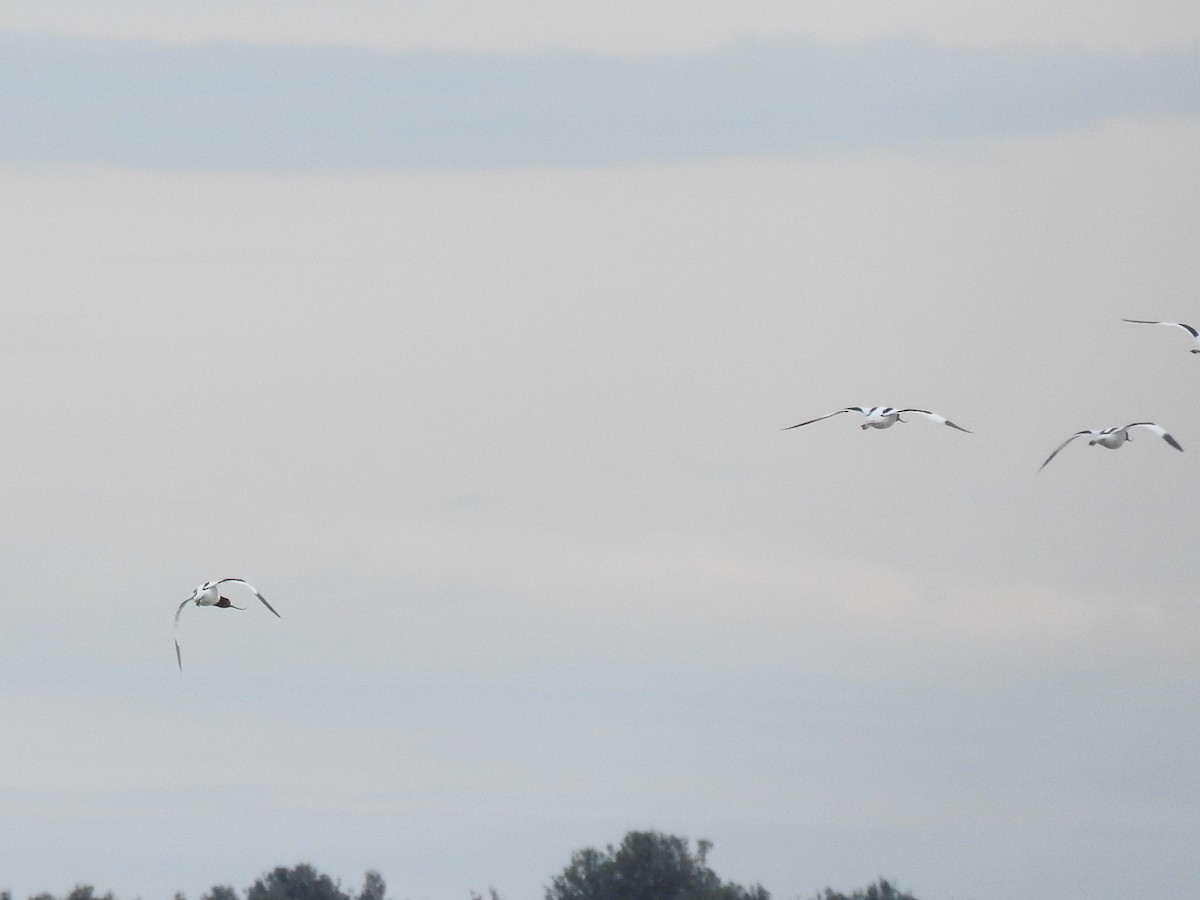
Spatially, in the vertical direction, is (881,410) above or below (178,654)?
above

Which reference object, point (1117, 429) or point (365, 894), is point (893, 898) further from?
point (1117, 429)

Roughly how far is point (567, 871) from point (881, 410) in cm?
8134

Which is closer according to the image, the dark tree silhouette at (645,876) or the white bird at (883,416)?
the white bird at (883,416)

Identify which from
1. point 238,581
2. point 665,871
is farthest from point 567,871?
point 238,581

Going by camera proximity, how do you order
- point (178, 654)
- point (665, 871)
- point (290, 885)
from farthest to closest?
point (290, 885)
point (665, 871)
point (178, 654)

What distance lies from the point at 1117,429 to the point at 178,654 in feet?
87.4

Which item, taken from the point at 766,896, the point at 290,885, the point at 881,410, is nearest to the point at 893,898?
the point at 766,896

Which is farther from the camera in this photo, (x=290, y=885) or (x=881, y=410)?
(x=290, y=885)

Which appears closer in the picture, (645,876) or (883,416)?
(883,416)

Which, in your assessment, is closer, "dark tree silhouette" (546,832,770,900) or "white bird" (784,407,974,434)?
"white bird" (784,407,974,434)

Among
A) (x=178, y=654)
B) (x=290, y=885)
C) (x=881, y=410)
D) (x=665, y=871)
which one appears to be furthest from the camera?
(x=290, y=885)

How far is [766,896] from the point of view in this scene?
569ft

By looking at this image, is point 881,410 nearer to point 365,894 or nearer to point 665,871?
point 665,871

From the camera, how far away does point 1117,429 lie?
317 ft
